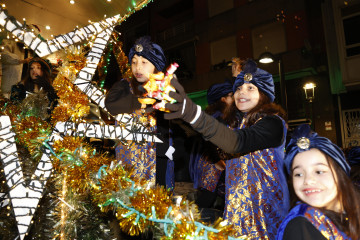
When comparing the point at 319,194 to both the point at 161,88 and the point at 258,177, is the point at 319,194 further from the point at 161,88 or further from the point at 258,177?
the point at 161,88

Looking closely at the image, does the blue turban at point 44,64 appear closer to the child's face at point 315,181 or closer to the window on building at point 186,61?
the child's face at point 315,181

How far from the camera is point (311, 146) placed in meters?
1.57

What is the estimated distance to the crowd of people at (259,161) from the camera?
1403mm

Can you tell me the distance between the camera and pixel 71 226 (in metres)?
2.08

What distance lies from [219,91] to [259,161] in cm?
190

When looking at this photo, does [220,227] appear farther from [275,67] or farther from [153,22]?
[153,22]

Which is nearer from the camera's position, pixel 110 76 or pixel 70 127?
pixel 70 127

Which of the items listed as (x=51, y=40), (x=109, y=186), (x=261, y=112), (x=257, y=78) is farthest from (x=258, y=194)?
(x=51, y=40)

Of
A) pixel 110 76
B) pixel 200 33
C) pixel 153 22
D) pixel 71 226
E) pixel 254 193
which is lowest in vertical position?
pixel 71 226


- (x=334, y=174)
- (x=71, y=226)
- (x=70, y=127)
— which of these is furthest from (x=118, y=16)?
(x=334, y=174)

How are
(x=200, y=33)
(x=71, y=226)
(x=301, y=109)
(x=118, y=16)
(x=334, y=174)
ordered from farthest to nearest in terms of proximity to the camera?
(x=200, y=33) → (x=301, y=109) → (x=118, y=16) → (x=71, y=226) → (x=334, y=174)

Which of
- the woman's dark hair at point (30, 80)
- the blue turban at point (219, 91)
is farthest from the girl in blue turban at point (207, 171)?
the woman's dark hair at point (30, 80)

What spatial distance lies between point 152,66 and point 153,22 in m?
19.3

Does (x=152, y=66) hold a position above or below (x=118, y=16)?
below
